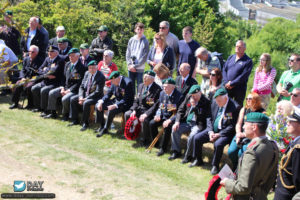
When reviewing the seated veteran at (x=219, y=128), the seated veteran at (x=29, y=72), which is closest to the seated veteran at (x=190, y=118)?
the seated veteran at (x=219, y=128)

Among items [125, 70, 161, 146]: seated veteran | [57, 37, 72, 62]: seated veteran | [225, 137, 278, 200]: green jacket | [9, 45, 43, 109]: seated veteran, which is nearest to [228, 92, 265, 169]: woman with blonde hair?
[125, 70, 161, 146]: seated veteran

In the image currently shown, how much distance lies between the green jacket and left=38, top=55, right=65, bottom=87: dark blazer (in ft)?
24.4

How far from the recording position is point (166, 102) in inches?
346

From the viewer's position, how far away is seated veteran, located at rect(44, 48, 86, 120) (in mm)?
10484

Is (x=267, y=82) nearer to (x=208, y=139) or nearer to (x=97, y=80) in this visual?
(x=208, y=139)

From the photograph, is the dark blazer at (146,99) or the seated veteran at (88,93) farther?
the seated veteran at (88,93)

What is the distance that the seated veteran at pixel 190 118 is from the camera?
26.7 feet

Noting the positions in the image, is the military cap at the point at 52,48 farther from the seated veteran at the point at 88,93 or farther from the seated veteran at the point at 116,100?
the seated veteran at the point at 116,100

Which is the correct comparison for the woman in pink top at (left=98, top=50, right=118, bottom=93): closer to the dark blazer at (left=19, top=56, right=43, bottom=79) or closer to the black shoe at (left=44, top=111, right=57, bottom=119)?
the black shoe at (left=44, top=111, right=57, bottom=119)

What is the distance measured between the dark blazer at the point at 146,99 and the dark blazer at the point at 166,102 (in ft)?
0.69

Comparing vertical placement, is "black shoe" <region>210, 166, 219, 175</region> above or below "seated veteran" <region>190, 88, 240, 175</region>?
below

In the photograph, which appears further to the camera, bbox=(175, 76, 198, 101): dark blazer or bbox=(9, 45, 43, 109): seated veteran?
bbox=(9, 45, 43, 109): seated veteran

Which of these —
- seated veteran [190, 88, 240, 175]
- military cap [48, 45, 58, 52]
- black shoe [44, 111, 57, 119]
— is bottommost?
black shoe [44, 111, 57, 119]

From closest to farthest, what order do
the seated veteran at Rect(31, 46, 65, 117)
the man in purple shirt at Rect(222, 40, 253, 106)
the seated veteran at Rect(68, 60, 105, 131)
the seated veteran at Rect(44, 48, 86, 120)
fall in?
the man in purple shirt at Rect(222, 40, 253, 106)
the seated veteran at Rect(68, 60, 105, 131)
the seated veteran at Rect(44, 48, 86, 120)
the seated veteran at Rect(31, 46, 65, 117)
